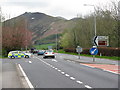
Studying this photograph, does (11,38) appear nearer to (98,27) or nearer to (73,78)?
(98,27)

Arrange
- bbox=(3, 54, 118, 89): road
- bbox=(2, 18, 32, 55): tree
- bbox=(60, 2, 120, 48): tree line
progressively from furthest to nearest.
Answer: bbox=(2, 18, 32, 55): tree < bbox=(60, 2, 120, 48): tree line < bbox=(3, 54, 118, 89): road

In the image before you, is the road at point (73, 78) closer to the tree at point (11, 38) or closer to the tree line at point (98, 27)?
the tree line at point (98, 27)

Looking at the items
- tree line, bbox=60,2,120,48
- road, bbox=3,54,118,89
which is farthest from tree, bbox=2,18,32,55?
road, bbox=3,54,118,89

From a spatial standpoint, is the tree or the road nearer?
the road

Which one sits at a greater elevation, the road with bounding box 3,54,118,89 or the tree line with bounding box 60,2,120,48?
the tree line with bounding box 60,2,120,48

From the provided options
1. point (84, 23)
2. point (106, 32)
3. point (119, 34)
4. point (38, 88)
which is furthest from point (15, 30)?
point (38, 88)

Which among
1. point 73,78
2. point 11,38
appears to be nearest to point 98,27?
point 11,38

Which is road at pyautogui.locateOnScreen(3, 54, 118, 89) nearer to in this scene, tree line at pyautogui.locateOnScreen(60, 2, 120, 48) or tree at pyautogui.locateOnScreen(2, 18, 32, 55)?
tree line at pyautogui.locateOnScreen(60, 2, 120, 48)

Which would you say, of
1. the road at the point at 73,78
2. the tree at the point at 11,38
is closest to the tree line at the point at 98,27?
the tree at the point at 11,38

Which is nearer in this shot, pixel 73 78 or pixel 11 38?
pixel 73 78

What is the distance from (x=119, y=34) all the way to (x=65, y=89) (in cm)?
2620

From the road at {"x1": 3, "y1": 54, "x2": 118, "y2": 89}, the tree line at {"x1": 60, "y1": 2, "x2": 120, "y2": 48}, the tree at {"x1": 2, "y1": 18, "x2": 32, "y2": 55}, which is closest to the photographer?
the road at {"x1": 3, "y1": 54, "x2": 118, "y2": 89}

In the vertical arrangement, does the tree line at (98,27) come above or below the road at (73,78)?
above

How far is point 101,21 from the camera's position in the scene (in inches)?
2133
